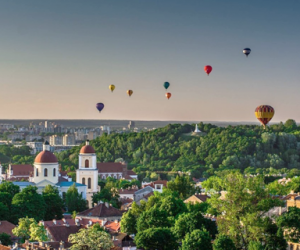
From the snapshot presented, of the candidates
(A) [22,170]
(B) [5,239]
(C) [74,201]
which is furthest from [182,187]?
A: (A) [22,170]

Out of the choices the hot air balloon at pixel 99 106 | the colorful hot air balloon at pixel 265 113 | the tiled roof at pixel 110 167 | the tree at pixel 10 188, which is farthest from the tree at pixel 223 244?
the tiled roof at pixel 110 167

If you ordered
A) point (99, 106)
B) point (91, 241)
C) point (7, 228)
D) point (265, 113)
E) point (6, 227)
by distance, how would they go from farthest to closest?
point (99, 106), point (265, 113), point (6, 227), point (7, 228), point (91, 241)

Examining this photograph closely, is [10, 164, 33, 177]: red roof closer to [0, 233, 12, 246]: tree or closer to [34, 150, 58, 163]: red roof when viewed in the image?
[34, 150, 58, 163]: red roof

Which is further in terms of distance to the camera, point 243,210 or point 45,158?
point 45,158

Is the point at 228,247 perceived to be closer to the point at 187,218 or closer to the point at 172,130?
the point at 187,218

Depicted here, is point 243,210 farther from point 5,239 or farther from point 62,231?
point 5,239

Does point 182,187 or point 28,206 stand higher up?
point 182,187
